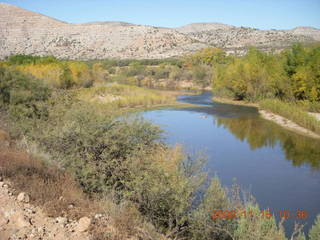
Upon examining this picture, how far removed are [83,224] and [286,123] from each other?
85.0ft

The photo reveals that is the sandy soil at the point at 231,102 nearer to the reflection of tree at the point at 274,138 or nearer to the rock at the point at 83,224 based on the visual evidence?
the reflection of tree at the point at 274,138

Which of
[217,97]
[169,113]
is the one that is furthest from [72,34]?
[169,113]

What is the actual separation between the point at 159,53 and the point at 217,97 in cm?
6789

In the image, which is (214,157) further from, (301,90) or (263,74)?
(263,74)

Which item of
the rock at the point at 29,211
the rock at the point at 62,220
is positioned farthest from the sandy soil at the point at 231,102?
the rock at the point at 29,211

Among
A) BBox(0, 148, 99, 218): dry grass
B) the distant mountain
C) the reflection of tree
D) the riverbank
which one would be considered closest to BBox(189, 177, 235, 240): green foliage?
BBox(0, 148, 99, 218): dry grass

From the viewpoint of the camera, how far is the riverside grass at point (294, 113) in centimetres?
2510

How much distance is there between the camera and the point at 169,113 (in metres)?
34.9

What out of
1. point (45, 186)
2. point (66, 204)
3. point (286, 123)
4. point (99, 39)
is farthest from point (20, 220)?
point (99, 39)

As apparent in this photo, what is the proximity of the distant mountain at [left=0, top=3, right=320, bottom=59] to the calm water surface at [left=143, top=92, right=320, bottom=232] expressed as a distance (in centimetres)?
7211

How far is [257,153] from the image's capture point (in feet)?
66.9

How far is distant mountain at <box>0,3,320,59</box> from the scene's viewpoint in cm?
10594

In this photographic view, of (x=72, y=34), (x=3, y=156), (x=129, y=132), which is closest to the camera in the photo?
(x=3, y=156)

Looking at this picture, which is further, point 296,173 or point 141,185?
point 296,173
